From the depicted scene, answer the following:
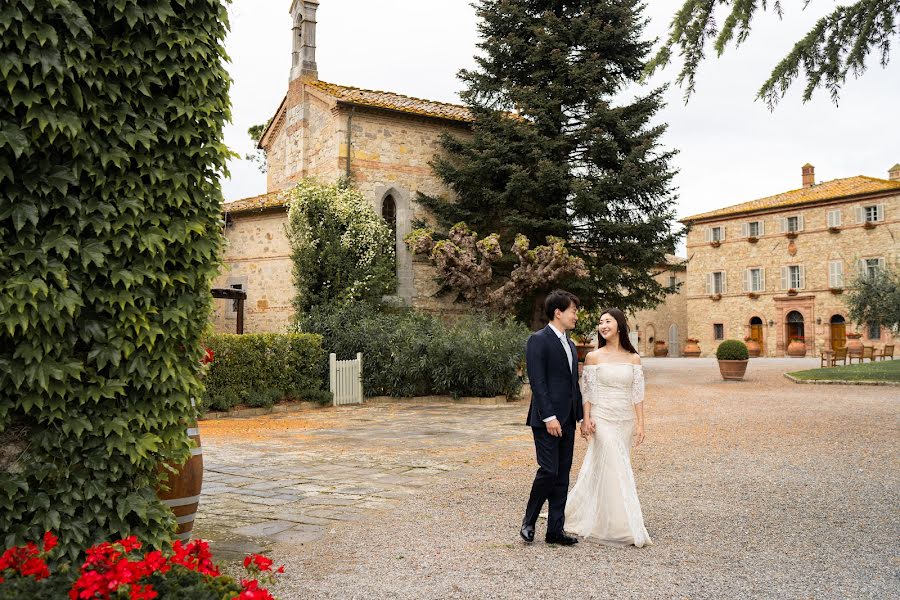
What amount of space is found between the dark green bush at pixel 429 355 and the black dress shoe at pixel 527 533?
10.4 m

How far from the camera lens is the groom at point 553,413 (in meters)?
5.16

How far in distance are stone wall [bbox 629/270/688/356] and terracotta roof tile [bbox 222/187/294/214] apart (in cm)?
3069

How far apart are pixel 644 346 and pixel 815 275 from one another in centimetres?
1207

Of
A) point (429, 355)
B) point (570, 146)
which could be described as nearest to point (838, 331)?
point (570, 146)

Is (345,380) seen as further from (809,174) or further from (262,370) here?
(809,174)

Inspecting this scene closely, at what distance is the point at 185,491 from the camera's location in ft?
14.4

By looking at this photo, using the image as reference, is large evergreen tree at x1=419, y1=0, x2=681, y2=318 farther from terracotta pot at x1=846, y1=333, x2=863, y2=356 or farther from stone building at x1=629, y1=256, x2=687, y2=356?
stone building at x1=629, y1=256, x2=687, y2=356

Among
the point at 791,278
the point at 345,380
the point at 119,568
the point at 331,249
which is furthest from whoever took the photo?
the point at 791,278

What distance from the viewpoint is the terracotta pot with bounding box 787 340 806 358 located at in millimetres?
39188

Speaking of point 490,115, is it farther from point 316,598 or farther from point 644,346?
point 644,346

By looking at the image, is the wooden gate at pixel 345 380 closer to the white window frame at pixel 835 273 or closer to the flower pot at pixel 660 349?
the white window frame at pixel 835 273

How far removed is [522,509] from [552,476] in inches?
49.2

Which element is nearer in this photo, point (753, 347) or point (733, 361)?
point (733, 361)

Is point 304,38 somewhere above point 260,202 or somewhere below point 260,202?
above
